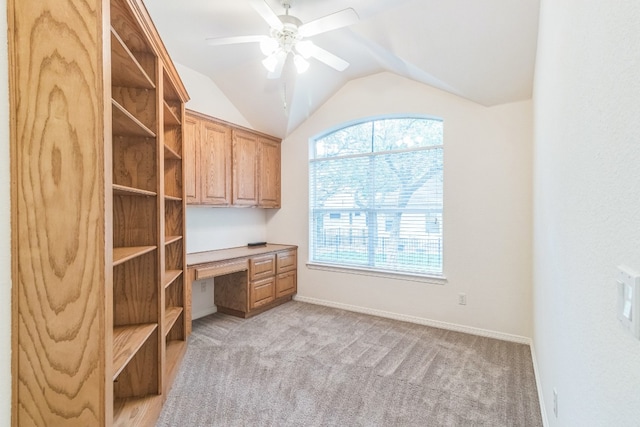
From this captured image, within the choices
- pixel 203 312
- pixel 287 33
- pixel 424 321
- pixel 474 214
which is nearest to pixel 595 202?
pixel 287 33

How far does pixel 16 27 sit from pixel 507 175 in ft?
11.7

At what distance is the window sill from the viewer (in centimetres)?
350

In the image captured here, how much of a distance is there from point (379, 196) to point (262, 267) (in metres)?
1.71

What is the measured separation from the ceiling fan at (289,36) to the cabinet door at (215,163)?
1219mm

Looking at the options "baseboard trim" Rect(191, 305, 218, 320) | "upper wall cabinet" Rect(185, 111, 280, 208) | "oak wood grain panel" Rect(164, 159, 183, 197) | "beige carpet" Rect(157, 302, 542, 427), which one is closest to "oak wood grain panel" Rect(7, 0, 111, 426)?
"beige carpet" Rect(157, 302, 542, 427)

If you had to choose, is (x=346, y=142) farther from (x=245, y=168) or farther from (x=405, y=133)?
(x=245, y=168)

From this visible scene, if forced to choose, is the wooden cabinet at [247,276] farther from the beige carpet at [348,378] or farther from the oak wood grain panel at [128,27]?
the oak wood grain panel at [128,27]

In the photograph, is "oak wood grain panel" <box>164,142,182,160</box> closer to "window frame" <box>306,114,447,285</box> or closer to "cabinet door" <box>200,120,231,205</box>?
"cabinet door" <box>200,120,231,205</box>

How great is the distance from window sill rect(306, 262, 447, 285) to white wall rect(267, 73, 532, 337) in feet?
0.18

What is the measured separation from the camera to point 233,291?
12.3 feet

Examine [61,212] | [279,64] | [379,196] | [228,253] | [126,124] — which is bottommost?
[228,253]

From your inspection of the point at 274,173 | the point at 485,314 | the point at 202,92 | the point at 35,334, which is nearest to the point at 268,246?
the point at 274,173

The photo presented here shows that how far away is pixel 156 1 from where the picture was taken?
2.47m

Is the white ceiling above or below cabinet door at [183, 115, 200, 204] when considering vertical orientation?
above
